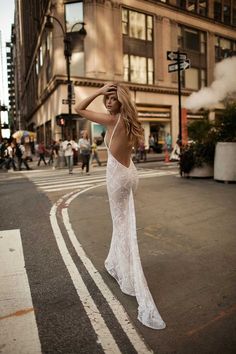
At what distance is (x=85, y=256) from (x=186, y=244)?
1532 mm

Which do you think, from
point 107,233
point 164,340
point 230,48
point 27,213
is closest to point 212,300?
point 164,340

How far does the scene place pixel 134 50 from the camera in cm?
3181

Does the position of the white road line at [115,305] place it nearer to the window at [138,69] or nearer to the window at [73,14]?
the window at [73,14]

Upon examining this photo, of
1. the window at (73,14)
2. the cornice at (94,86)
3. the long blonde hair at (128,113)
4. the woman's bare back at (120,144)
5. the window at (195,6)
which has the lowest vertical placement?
the woman's bare back at (120,144)

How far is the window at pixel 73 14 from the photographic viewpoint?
95.0 ft

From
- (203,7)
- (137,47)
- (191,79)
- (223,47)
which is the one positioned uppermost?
(203,7)

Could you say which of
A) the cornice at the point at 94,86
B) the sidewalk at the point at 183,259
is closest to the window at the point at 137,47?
the cornice at the point at 94,86

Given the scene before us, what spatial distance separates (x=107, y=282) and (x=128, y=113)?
1870mm

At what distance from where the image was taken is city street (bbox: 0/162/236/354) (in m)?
2.77

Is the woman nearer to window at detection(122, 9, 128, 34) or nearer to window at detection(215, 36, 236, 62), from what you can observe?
window at detection(122, 9, 128, 34)

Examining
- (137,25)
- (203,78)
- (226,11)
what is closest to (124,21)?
(137,25)

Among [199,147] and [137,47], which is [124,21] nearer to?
[137,47]

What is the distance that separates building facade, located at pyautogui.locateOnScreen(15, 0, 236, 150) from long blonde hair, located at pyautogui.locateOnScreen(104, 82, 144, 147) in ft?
66.8

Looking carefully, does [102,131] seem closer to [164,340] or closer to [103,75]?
[103,75]
